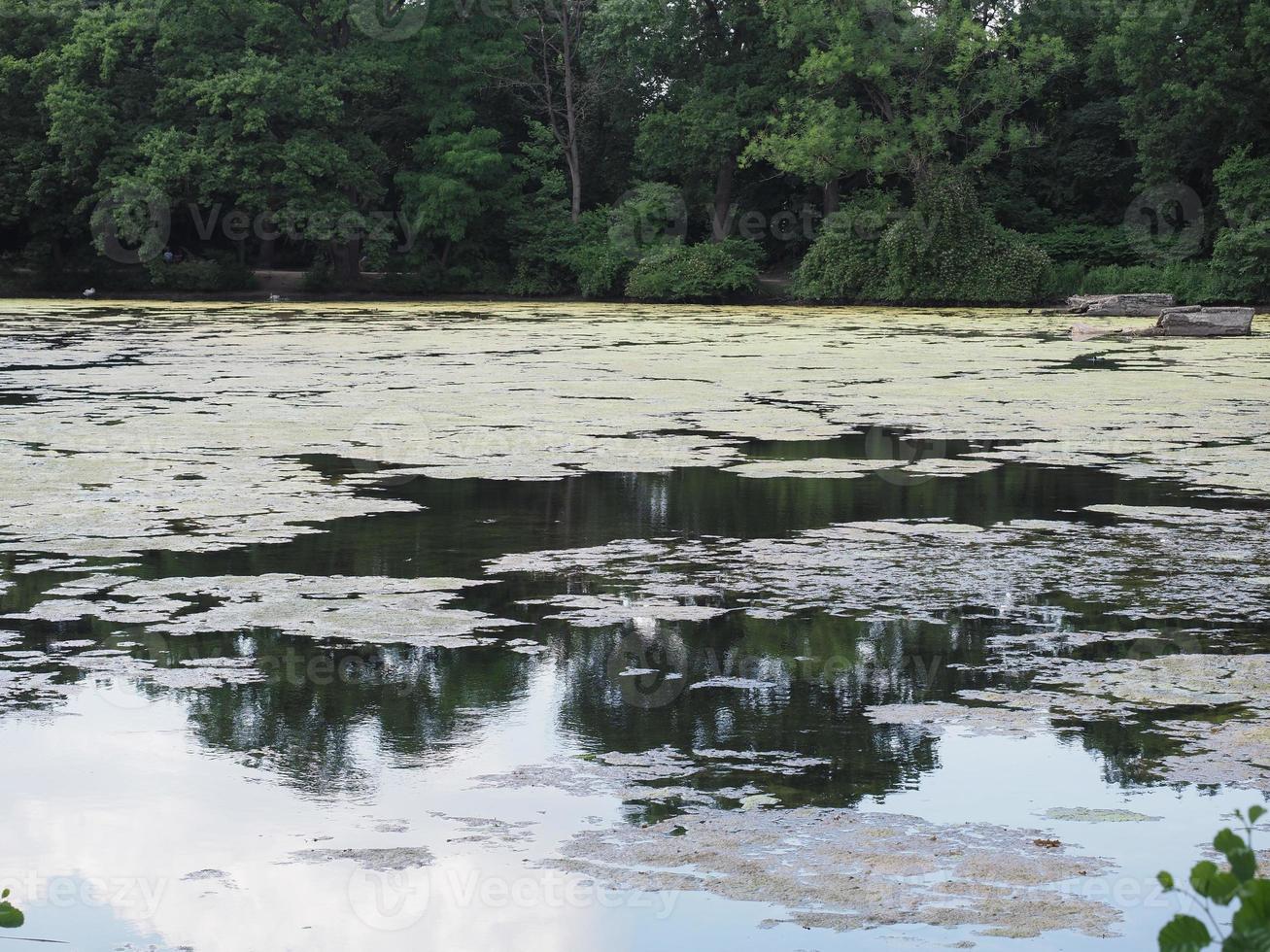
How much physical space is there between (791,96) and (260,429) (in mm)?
25659

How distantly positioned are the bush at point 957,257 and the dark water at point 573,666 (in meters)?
24.2

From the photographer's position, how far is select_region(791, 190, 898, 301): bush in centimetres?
3206

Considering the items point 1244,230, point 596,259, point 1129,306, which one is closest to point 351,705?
point 1129,306

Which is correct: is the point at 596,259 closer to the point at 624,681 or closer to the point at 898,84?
the point at 898,84

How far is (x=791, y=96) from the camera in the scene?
1350 inches

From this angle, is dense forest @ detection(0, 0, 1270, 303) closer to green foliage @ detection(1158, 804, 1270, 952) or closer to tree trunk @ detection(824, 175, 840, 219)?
tree trunk @ detection(824, 175, 840, 219)

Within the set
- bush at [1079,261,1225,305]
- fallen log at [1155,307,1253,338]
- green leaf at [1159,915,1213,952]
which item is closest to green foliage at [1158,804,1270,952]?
green leaf at [1159,915,1213,952]

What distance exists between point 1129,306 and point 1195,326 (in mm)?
5816

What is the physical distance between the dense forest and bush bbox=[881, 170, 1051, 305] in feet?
0.17

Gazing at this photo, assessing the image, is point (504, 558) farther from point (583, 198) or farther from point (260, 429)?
point (583, 198)

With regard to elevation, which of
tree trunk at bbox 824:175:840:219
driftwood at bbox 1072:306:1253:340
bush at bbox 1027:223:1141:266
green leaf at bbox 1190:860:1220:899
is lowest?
green leaf at bbox 1190:860:1220:899

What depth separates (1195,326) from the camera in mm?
20750

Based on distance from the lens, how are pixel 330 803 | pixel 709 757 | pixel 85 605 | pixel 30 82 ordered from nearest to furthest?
pixel 330 803, pixel 709 757, pixel 85 605, pixel 30 82

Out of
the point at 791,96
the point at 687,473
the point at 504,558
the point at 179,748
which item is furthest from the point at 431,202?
the point at 179,748
